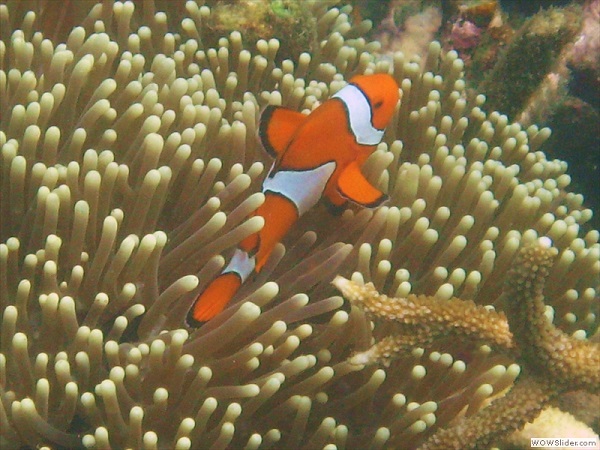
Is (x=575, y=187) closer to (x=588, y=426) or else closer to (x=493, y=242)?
(x=493, y=242)

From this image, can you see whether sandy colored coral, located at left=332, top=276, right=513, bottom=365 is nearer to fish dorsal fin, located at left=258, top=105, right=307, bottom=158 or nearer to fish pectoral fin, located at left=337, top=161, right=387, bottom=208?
fish pectoral fin, located at left=337, top=161, right=387, bottom=208

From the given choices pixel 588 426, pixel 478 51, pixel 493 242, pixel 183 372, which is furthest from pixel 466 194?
pixel 478 51

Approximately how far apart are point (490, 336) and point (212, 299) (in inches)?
28.6

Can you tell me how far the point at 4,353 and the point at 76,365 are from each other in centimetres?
17

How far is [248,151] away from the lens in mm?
1954

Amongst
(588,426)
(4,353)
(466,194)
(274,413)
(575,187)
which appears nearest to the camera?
(4,353)

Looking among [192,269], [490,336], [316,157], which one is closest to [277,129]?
[316,157]

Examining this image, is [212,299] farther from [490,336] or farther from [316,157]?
[490,336]

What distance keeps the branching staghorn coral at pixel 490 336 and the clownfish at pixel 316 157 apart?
0.89ft

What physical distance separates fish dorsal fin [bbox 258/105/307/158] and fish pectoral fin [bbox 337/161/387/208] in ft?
0.73

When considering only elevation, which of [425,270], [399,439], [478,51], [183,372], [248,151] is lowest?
[399,439]

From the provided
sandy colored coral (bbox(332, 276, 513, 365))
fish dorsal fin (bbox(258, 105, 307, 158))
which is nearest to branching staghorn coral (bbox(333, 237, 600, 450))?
sandy colored coral (bbox(332, 276, 513, 365))

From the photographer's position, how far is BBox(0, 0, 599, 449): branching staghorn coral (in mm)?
1455

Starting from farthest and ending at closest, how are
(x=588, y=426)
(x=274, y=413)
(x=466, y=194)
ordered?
(x=466, y=194) → (x=588, y=426) → (x=274, y=413)
